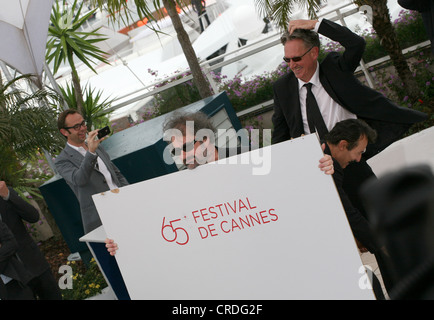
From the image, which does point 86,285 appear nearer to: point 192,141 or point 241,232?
point 192,141

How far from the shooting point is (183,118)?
2928mm

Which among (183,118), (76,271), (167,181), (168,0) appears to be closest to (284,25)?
(168,0)

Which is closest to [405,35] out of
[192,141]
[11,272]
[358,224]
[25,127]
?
[25,127]

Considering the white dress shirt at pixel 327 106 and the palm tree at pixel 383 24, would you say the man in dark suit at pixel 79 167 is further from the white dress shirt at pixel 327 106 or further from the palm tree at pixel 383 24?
the palm tree at pixel 383 24

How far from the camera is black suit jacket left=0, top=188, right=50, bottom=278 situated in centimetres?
405

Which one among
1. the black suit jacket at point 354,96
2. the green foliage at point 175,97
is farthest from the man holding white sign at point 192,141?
the green foliage at point 175,97

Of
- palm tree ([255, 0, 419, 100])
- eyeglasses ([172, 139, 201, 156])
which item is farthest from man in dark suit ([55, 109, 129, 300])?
palm tree ([255, 0, 419, 100])

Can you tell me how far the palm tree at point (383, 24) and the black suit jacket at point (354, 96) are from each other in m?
4.38

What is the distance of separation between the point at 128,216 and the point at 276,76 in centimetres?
673

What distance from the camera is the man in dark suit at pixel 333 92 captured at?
2938mm

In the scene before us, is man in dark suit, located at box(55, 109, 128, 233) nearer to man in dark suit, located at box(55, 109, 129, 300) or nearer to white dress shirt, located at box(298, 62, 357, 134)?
man in dark suit, located at box(55, 109, 129, 300)

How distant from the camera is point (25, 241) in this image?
4125mm

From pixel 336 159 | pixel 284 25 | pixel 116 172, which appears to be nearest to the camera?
pixel 336 159
